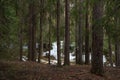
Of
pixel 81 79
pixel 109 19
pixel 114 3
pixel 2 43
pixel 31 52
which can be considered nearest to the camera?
pixel 114 3

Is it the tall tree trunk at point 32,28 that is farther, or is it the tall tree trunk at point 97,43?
the tall tree trunk at point 32,28

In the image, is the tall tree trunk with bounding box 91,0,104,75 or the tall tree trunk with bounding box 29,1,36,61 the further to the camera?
the tall tree trunk with bounding box 29,1,36,61

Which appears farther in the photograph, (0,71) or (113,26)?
(0,71)

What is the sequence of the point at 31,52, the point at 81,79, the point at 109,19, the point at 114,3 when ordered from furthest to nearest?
the point at 31,52
the point at 81,79
the point at 109,19
the point at 114,3

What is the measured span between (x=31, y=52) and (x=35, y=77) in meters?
11.2

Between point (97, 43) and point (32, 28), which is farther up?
point (32, 28)

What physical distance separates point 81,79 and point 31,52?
38.2 ft

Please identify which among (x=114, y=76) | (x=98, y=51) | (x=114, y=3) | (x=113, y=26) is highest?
(x=114, y=3)

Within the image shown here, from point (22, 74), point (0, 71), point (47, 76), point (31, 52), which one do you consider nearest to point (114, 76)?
point (47, 76)

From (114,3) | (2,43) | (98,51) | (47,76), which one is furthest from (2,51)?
(114,3)

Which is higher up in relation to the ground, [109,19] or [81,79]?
[109,19]

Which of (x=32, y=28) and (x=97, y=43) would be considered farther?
(x=32, y=28)

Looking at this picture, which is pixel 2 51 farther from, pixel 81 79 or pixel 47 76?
pixel 81 79

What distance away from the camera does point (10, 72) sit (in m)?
12.2
